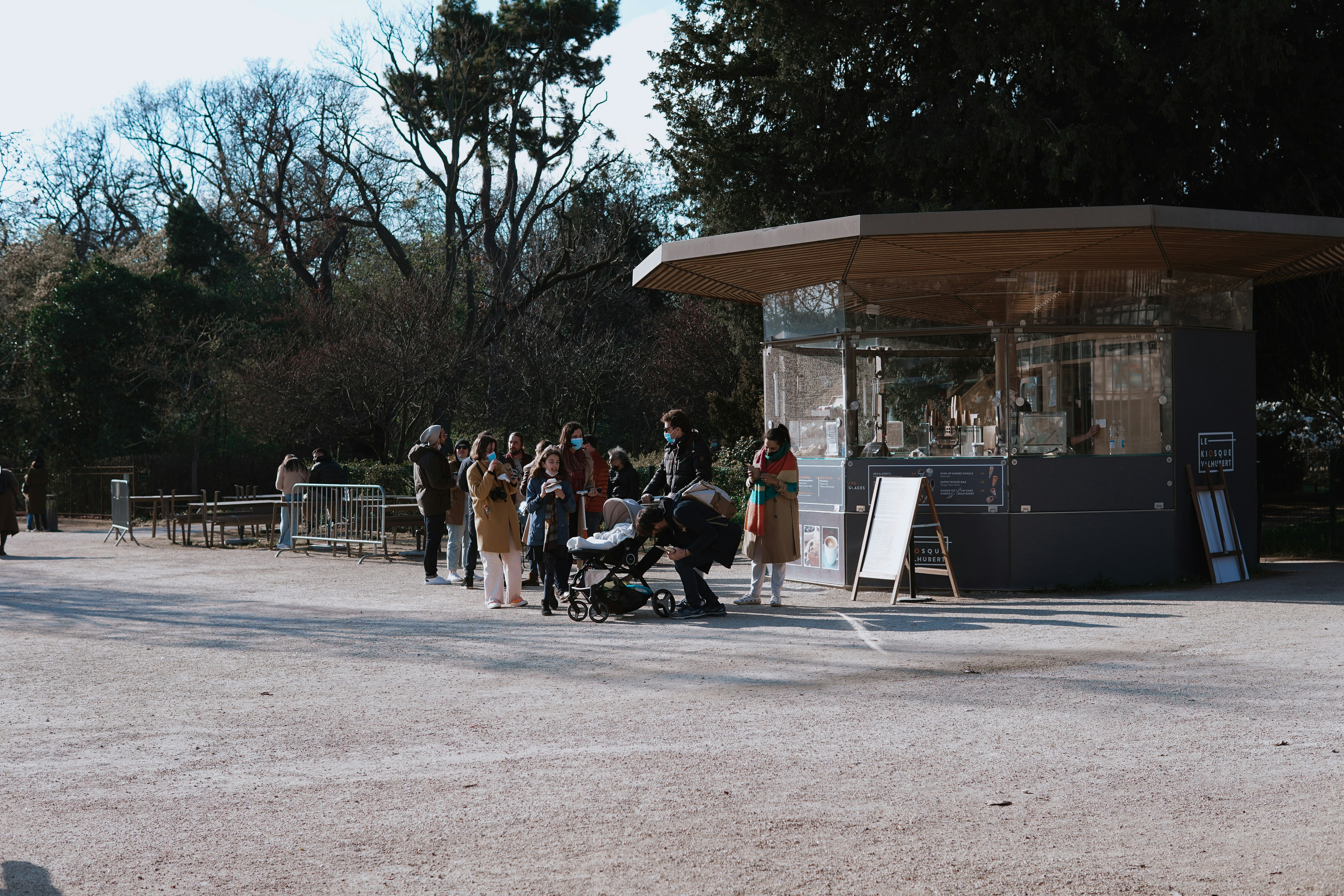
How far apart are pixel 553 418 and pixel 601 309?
393 inches

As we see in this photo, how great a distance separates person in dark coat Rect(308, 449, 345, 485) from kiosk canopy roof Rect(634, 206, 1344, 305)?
7.83m

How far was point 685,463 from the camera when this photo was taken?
11.6 metres

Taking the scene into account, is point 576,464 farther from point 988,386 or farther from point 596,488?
point 988,386

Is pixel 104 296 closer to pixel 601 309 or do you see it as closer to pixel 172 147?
pixel 172 147

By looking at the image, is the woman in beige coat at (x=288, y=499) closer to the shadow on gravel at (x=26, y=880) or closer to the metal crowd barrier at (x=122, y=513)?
the metal crowd barrier at (x=122, y=513)

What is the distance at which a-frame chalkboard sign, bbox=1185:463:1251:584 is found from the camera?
12.6 meters

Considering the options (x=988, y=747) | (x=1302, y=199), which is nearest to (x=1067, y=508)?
(x=988, y=747)

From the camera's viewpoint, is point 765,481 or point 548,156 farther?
point 548,156

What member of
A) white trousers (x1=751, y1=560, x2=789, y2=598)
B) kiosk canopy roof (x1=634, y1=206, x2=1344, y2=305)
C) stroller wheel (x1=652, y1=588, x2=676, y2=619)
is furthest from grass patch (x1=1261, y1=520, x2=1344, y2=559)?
stroller wheel (x1=652, y1=588, x2=676, y2=619)

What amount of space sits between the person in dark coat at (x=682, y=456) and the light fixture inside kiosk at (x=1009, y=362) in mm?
1924

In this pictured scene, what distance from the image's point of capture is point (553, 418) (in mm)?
29766

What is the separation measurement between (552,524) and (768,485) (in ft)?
6.84

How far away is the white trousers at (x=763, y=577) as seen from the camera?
452 inches

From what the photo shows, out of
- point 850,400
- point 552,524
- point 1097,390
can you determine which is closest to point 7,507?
point 552,524
